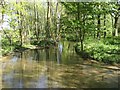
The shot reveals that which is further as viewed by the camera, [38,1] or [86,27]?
[38,1]

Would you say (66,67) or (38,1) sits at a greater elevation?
(38,1)

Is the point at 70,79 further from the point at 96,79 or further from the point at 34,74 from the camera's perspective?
the point at 34,74

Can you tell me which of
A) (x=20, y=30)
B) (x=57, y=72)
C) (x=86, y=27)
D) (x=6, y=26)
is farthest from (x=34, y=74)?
(x=20, y=30)

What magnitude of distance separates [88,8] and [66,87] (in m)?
6.16

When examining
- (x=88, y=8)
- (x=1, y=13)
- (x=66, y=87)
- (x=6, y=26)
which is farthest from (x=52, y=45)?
(x=66, y=87)

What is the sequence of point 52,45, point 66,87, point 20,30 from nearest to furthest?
point 66,87 → point 20,30 → point 52,45

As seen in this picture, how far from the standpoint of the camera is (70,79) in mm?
7082

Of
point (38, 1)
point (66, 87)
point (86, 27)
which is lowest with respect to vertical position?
point (66, 87)

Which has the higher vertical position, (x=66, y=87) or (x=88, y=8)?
(x=88, y=8)

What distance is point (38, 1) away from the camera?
25.3 m

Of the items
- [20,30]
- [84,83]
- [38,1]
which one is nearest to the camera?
[84,83]

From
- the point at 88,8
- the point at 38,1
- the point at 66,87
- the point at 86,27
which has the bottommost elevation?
the point at 66,87

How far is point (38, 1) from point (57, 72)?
1830cm

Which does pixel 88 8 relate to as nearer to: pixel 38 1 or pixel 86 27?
pixel 86 27
